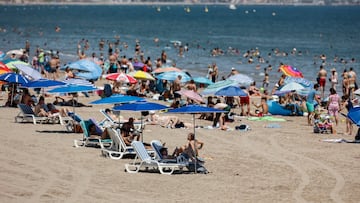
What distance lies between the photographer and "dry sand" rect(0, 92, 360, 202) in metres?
13.6

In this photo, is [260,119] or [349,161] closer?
[349,161]

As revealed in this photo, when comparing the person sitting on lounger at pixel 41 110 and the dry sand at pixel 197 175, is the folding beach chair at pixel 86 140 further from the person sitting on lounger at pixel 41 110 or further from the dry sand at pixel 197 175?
the person sitting on lounger at pixel 41 110

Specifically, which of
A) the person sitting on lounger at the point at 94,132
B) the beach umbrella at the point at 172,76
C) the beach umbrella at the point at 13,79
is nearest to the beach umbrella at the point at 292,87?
the beach umbrella at the point at 172,76

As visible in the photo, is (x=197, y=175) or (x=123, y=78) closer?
(x=197, y=175)

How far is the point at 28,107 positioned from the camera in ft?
69.1

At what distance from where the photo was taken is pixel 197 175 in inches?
606

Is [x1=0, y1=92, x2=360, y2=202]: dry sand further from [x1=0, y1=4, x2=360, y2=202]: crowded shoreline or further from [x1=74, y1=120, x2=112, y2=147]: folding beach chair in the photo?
[x1=74, y1=120, x2=112, y2=147]: folding beach chair

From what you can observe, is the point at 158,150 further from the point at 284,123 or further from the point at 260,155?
the point at 284,123

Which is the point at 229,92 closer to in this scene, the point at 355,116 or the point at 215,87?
the point at 215,87

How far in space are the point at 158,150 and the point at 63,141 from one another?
3526 millimetres

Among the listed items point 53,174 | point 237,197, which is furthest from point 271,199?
point 53,174

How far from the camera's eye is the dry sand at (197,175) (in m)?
13.6

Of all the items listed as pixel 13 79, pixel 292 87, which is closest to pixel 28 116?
pixel 13 79

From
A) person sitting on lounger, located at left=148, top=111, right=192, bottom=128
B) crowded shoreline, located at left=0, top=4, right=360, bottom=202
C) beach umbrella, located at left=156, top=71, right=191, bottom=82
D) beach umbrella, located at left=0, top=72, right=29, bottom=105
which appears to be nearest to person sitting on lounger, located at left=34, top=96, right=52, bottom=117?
crowded shoreline, located at left=0, top=4, right=360, bottom=202
